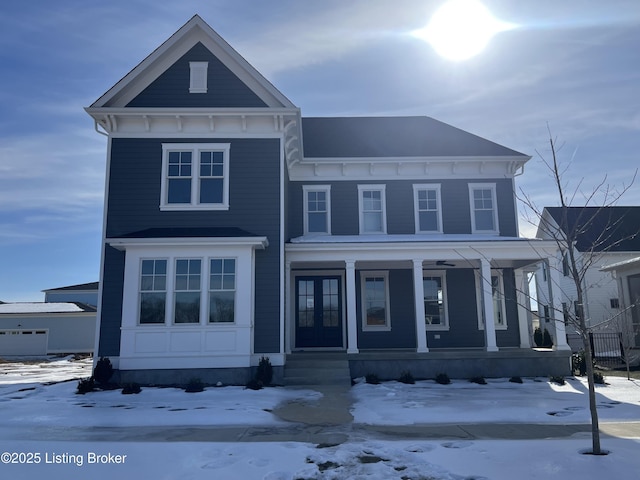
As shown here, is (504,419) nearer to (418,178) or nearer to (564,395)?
(564,395)

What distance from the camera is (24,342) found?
2978 centimetres

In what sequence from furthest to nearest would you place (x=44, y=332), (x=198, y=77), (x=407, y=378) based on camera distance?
(x=44, y=332)
(x=198, y=77)
(x=407, y=378)

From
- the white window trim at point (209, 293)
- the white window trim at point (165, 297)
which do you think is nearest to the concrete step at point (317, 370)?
the white window trim at point (209, 293)

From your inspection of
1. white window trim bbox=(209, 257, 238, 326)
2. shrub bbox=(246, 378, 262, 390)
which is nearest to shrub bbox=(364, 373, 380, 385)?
shrub bbox=(246, 378, 262, 390)

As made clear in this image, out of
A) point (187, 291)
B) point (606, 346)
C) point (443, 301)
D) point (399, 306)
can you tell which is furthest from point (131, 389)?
point (606, 346)

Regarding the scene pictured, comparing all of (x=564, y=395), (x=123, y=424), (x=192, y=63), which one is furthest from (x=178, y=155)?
(x=564, y=395)

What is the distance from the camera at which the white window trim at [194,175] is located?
504 inches

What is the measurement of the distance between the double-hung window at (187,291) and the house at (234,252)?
26mm

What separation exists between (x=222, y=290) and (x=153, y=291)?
5.70 feet

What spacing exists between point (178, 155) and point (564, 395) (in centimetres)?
1128

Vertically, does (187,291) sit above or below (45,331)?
above

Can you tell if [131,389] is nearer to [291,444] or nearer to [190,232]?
[190,232]

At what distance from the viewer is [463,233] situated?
1631 centimetres

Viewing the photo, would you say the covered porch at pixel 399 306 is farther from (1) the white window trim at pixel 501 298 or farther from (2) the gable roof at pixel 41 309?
(2) the gable roof at pixel 41 309
